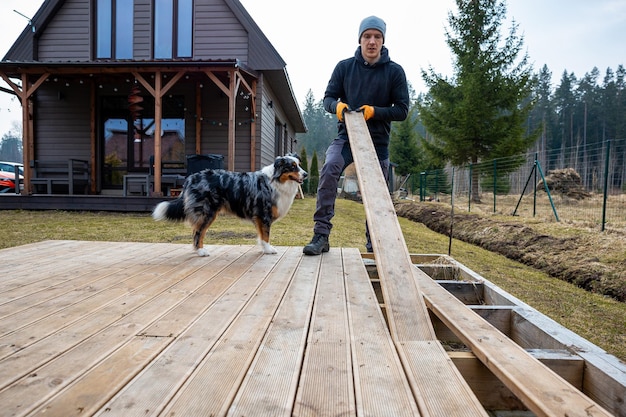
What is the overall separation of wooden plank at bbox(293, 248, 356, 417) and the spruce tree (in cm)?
1600

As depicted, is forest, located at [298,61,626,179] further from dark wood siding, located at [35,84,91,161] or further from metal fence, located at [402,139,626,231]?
dark wood siding, located at [35,84,91,161]

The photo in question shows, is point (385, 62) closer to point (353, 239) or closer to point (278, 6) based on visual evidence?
point (353, 239)

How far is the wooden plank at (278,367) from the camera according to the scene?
2.97 feet

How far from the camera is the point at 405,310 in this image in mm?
1523

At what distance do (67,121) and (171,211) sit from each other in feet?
32.0

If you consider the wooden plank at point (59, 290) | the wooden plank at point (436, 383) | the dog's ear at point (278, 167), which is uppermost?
the dog's ear at point (278, 167)

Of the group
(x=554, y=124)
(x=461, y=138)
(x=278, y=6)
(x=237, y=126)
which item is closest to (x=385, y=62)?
(x=237, y=126)

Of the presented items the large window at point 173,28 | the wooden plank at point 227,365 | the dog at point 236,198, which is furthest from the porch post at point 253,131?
the wooden plank at point 227,365

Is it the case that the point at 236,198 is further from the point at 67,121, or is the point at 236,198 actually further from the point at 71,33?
the point at 71,33

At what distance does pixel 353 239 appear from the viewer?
19.8 feet

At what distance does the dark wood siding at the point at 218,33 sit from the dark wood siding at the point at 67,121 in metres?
3.54

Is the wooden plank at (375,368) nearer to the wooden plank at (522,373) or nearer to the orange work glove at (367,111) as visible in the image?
the wooden plank at (522,373)

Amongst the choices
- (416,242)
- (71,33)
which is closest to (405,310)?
(416,242)

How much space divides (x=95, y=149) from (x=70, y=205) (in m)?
2.36
